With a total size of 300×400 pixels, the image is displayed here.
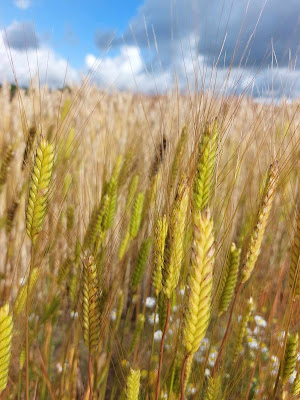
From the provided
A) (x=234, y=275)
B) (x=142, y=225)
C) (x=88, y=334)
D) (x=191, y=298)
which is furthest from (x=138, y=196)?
(x=191, y=298)

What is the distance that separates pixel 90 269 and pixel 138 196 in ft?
2.12

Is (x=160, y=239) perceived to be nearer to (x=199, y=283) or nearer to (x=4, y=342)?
(x=199, y=283)

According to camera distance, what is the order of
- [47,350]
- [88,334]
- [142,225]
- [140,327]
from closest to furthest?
[88,334] < [140,327] < [47,350] < [142,225]

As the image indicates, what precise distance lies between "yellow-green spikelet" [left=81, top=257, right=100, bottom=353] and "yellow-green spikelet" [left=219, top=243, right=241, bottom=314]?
0.31 m

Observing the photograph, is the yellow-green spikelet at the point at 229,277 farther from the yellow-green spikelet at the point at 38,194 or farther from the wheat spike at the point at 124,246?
the wheat spike at the point at 124,246

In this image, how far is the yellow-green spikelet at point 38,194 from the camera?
2.65 ft

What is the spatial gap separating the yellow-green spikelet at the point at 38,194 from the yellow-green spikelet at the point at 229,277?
439mm

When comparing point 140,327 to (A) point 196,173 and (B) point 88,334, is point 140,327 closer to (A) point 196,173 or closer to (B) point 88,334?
(B) point 88,334

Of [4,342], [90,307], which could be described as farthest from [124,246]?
[4,342]

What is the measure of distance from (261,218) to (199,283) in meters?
0.32

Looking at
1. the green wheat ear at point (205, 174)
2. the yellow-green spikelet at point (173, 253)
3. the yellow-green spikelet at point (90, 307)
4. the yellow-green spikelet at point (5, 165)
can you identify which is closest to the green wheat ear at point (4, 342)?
the yellow-green spikelet at point (90, 307)

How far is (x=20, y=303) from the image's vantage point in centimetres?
101

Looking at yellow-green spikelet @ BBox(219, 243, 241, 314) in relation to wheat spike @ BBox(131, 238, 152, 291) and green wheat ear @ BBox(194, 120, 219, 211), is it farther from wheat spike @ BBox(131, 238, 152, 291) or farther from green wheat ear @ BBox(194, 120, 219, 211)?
wheat spike @ BBox(131, 238, 152, 291)

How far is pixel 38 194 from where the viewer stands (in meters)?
0.81
